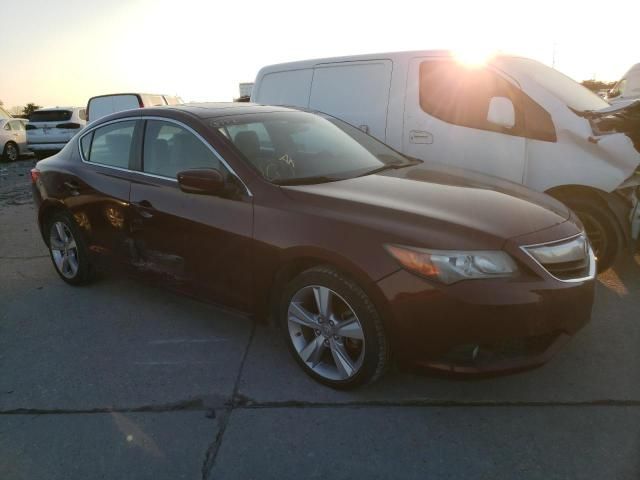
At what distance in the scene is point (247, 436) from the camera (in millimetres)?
2584

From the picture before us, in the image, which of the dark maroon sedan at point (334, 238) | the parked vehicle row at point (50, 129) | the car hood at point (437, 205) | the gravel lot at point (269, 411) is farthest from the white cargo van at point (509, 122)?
the parked vehicle row at point (50, 129)

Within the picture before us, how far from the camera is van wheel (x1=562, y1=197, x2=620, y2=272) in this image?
4.32m

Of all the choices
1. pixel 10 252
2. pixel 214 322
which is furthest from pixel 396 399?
pixel 10 252

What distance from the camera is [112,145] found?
13.6 feet

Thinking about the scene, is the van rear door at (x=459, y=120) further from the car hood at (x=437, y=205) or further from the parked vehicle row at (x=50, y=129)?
the parked vehicle row at (x=50, y=129)

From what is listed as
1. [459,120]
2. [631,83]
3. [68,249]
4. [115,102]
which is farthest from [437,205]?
[115,102]

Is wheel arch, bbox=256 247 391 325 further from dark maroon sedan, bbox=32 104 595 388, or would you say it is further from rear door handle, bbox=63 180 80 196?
rear door handle, bbox=63 180 80 196

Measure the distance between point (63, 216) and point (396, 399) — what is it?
3.31m

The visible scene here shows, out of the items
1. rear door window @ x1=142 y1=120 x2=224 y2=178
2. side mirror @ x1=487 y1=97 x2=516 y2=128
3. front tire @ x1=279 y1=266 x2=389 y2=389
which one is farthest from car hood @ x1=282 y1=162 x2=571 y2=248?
side mirror @ x1=487 y1=97 x2=516 y2=128

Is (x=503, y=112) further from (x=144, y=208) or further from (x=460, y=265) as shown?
(x=144, y=208)

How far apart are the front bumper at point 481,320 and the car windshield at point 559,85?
262 centimetres

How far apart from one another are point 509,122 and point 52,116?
14.9 metres

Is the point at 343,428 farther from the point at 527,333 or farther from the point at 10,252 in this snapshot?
the point at 10,252

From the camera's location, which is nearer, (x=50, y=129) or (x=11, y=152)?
(x=50, y=129)
